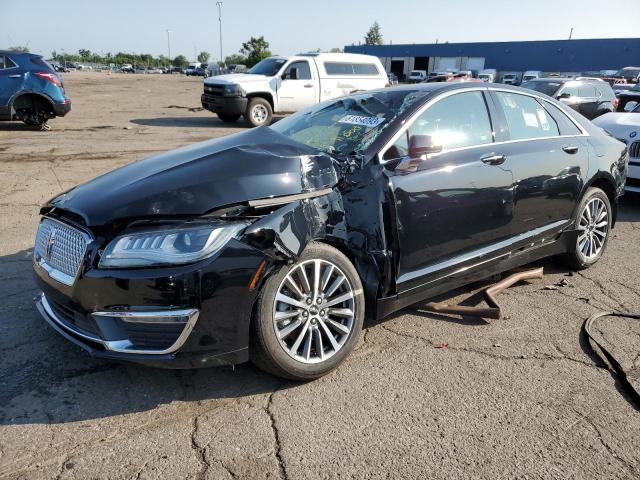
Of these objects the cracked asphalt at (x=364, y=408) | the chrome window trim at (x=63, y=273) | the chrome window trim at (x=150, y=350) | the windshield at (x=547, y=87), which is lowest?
the cracked asphalt at (x=364, y=408)

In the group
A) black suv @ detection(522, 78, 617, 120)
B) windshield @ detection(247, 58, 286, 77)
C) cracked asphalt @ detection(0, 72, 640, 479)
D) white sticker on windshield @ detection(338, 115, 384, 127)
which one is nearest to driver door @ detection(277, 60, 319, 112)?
windshield @ detection(247, 58, 286, 77)

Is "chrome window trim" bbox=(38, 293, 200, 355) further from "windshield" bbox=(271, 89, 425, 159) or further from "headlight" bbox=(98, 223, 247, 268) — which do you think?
"windshield" bbox=(271, 89, 425, 159)

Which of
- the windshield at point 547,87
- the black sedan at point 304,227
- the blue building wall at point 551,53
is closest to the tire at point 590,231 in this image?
the black sedan at point 304,227

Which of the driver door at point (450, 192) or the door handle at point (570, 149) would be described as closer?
the driver door at point (450, 192)

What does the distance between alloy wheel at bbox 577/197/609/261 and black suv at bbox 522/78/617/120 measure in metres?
9.85

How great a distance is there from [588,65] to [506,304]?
60.0 m

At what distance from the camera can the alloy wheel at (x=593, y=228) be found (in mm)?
4785

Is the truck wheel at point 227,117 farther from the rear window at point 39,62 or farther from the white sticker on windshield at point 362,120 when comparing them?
the white sticker on windshield at point 362,120

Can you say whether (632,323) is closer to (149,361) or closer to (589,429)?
(589,429)

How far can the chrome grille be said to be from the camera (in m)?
2.75

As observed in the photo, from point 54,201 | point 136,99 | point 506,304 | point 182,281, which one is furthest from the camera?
point 136,99

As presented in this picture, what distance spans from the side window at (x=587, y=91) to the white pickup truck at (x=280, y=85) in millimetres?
5734

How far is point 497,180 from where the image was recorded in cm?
379

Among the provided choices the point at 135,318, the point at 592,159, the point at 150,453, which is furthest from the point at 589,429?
the point at 592,159
